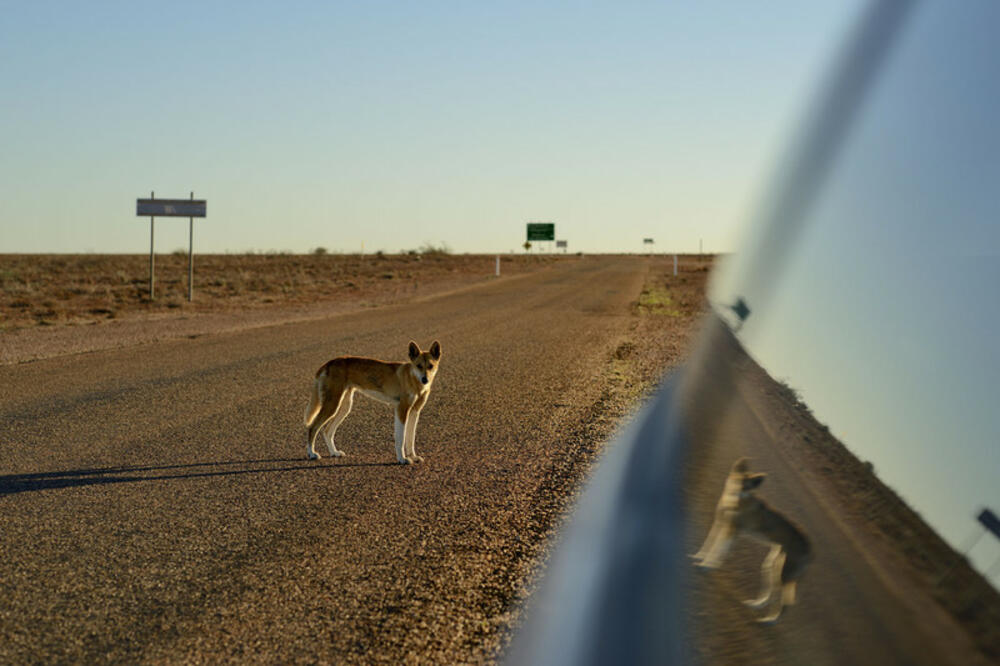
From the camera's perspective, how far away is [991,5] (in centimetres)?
76

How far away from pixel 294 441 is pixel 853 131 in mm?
6316

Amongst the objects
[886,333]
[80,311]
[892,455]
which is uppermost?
[886,333]

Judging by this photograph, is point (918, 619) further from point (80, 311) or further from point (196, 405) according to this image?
point (80, 311)

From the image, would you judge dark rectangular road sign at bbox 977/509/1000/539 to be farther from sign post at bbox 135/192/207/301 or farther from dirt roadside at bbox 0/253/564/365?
sign post at bbox 135/192/207/301

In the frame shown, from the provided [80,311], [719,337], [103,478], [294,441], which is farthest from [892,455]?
[80,311]

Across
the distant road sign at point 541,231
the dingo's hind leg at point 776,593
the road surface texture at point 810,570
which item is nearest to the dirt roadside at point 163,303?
the road surface texture at point 810,570

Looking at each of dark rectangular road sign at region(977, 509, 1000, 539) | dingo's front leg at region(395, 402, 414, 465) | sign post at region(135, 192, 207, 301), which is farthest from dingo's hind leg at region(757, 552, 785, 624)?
sign post at region(135, 192, 207, 301)

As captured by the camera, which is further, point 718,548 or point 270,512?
point 270,512

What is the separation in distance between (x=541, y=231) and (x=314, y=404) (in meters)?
74.1

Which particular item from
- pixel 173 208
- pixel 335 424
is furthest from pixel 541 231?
pixel 335 424

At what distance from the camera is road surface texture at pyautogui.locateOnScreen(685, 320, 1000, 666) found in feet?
2.34

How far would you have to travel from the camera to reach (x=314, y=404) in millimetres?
6328

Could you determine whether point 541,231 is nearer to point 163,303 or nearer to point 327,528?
point 163,303

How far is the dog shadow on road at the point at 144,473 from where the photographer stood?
17.7 ft
